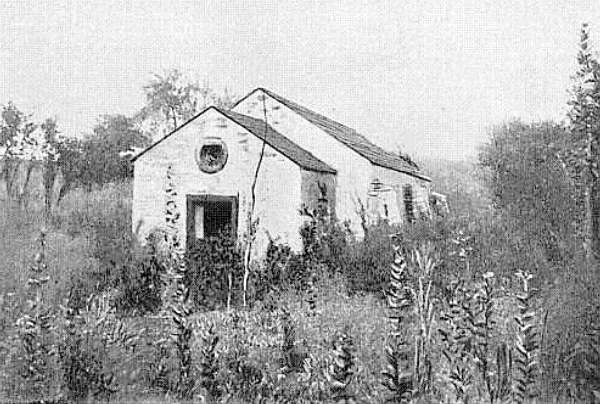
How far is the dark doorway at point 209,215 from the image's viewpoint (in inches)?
504

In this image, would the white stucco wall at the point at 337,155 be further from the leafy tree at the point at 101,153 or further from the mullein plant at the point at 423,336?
the mullein plant at the point at 423,336

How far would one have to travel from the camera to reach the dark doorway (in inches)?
504

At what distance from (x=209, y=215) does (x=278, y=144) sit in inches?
78.2

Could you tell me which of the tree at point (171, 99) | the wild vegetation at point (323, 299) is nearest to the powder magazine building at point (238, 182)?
the wild vegetation at point (323, 299)

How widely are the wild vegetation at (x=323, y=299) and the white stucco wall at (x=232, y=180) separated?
0.56 m

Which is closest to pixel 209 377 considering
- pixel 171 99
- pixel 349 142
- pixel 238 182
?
pixel 238 182

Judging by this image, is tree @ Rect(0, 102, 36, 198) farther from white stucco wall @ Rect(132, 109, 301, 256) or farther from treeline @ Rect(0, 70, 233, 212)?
white stucco wall @ Rect(132, 109, 301, 256)

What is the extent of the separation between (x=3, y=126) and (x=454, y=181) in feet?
39.6

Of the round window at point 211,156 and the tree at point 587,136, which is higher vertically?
the round window at point 211,156

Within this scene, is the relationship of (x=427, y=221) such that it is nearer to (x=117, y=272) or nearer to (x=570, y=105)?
(x=570, y=105)

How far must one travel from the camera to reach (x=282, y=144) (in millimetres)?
13938

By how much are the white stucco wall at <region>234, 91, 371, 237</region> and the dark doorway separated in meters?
2.45

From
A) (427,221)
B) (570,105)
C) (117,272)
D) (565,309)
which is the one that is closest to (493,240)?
(427,221)

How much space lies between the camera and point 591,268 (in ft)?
22.8
